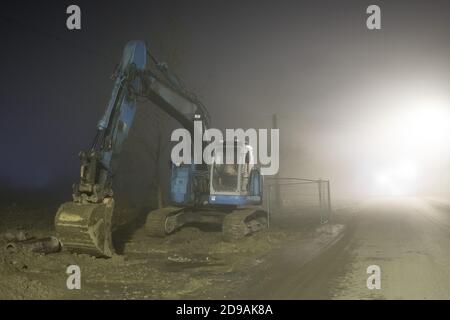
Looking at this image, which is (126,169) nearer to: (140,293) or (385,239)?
(385,239)

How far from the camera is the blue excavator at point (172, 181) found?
9.89 metres

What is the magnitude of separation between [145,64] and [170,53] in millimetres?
9572

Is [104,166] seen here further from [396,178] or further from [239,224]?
[396,178]

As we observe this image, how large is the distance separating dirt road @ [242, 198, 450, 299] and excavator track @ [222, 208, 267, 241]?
1818 mm

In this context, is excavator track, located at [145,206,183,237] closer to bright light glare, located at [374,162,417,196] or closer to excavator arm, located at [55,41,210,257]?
excavator arm, located at [55,41,210,257]

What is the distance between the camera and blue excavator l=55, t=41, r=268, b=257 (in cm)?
989

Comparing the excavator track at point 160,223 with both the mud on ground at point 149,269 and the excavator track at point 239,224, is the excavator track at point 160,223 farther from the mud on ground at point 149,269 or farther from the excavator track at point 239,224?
the excavator track at point 239,224

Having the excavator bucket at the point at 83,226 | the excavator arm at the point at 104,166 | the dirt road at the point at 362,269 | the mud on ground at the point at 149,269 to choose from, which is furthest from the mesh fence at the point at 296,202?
the excavator bucket at the point at 83,226

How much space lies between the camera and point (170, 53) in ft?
71.1

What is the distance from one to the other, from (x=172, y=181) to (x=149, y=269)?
6363 millimetres

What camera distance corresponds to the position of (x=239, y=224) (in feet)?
48.1

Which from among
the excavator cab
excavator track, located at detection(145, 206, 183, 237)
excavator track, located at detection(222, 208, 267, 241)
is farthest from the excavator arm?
excavator track, located at detection(222, 208, 267, 241)
